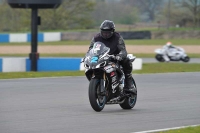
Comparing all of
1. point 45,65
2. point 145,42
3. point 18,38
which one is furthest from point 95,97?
point 18,38

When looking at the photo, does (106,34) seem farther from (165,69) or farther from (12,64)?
(12,64)

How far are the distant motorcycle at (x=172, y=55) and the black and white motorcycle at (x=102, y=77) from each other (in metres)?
19.4

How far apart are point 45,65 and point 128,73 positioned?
13.4 meters

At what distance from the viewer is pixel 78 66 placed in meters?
22.9

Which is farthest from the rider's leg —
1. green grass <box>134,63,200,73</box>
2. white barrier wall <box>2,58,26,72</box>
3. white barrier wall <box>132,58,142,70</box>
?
white barrier wall <box>2,58,26,72</box>

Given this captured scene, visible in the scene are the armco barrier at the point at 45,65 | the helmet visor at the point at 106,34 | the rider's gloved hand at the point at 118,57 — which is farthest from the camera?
the armco barrier at the point at 45,65

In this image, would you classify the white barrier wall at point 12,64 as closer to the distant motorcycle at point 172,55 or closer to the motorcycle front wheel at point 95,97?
the distant motorcycle at point 172,55

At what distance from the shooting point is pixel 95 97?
9.37 metres

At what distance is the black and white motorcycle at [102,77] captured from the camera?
9344mm

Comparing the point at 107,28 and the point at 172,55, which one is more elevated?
the point at 107,28

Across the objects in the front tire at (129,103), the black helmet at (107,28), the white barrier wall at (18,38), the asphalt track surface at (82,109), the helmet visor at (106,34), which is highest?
the black helmet at (107,28)

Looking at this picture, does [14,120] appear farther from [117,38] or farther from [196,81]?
[196,81]

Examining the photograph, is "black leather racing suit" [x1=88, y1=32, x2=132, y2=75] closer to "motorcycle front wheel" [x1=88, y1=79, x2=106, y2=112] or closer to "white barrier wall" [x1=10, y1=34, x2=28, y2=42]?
"motorcycle front wheel" [x1=88, y1=79, x2=106, y2=112]

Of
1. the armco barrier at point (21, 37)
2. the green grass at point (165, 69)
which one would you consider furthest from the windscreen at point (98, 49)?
the armco barrier at point (21, 37)
